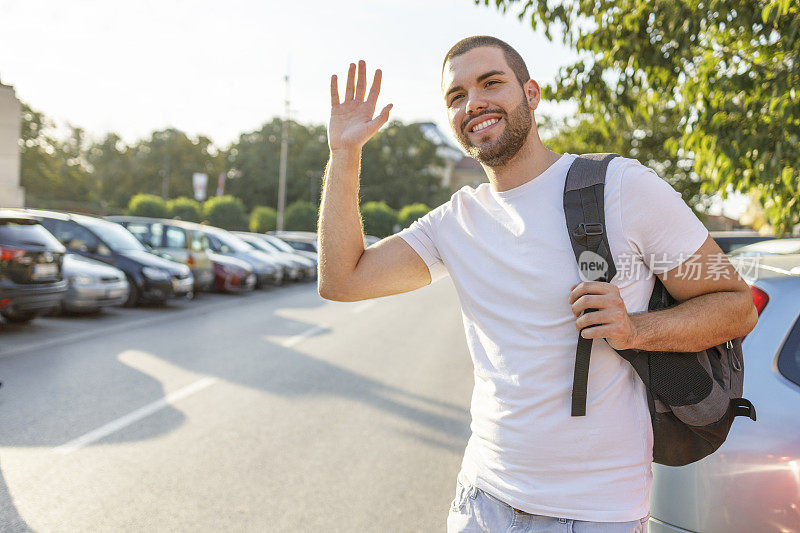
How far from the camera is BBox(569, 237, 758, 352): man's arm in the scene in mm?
1604

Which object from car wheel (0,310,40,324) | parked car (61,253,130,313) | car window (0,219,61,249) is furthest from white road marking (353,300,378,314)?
car window (0,219,61,249)

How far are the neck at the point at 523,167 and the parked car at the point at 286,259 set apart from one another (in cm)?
2108

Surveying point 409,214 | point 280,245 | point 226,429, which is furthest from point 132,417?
point 409,214

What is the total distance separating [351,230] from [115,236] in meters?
13.8

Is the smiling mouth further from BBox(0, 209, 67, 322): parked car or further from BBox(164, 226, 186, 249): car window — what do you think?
BBox(164, 226, 186, 249): car window

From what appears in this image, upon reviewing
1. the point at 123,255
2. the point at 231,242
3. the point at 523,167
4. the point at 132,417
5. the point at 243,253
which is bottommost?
the point at 132,417

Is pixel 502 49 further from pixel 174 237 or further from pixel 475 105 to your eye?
pixel 174 237

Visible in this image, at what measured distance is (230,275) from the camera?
18.4m

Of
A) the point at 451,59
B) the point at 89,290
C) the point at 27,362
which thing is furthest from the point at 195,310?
the point at 451,59

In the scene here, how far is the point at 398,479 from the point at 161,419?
241cm

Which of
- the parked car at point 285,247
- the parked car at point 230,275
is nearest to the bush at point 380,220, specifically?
the parked car at point 285,247

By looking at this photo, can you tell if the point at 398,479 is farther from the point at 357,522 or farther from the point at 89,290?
the point at 89,290

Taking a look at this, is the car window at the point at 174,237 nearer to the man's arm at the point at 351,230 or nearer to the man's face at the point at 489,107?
the man's arm at the point at 351,230

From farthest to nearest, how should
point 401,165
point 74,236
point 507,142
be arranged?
point 401,165 → point 74,236 → point 507,142
